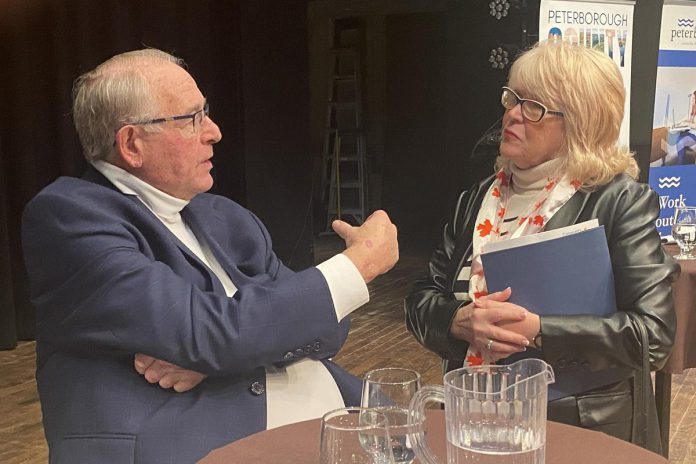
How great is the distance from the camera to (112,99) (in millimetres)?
1833

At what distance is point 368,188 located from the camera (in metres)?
9.59

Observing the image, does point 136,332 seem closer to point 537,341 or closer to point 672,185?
point 537,341

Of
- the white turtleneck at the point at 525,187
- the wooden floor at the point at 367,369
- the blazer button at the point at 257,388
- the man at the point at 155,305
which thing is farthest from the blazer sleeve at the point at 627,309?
the wooden floor at the point at 367,369

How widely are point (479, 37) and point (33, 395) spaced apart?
133 inches

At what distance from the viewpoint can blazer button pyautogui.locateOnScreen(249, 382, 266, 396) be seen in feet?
5.64

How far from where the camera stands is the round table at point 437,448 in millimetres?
1275

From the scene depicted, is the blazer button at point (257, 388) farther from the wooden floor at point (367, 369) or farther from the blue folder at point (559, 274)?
the wooden floor at point (367, 369)

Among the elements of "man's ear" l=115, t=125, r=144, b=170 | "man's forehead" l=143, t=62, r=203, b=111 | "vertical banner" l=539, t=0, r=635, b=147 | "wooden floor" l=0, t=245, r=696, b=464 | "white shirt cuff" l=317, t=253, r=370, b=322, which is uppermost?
"vertical banner" l=539, t=0, r=635, b=147

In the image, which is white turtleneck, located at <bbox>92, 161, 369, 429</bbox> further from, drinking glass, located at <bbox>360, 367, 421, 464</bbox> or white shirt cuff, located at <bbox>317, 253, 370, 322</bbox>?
drinking glass, located at <bbox>360, 367, 421, 464</bbox>

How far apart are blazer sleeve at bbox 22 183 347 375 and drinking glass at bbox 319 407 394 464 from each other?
53 cm

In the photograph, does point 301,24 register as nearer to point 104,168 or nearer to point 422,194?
point 422,194

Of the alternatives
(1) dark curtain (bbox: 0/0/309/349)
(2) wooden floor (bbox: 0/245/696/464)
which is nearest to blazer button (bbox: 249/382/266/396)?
(2) wooden floor (bbox: 0/245/696/464)

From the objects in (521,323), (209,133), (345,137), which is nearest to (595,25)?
(521,323)

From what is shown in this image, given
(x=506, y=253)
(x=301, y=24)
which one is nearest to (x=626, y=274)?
(x=506, y=253)
